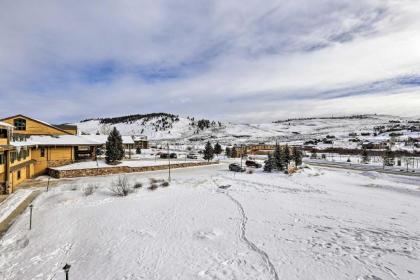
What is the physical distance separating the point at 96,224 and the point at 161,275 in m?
7.33

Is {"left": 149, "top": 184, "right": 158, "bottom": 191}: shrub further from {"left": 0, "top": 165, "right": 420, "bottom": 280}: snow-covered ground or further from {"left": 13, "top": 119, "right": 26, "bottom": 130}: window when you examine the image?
{"left": 13, "top": 119, "right": 26, "bottom": 130}: window

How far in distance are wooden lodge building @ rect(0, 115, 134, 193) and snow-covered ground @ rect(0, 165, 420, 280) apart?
212 inches

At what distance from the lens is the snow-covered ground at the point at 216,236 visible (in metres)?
10.6

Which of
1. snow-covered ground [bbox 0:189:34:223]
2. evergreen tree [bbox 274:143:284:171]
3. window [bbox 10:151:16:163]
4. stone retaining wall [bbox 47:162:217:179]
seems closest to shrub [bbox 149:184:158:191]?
snow-covered ground [bbox 0:189:34:223]

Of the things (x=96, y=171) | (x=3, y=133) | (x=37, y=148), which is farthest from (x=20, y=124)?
(x=3, y=133)

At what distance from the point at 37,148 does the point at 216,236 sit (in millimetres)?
26971

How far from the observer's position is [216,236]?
13.8 m

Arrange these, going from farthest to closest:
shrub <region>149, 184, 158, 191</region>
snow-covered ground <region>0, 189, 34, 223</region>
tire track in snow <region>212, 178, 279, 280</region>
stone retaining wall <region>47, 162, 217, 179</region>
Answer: stone retaining wall <region>47, 162, 217, 179</region>, shrub <region>149, 184, 158, 191</region>, snow-covered ground <region>0, 189, 34, 223</region>, tire track in snow <region>212, 178, 279, 280</region>

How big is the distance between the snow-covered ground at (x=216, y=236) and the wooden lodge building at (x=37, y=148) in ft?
17.7

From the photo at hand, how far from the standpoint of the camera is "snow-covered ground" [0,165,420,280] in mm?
10602

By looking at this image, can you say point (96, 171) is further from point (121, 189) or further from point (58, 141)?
point (121, 189)

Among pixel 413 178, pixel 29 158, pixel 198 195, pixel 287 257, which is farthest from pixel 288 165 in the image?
pixel 29 158

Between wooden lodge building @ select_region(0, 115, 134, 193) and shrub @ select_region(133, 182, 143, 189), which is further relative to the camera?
shrub @ select_region(133, 182, 143, 189)

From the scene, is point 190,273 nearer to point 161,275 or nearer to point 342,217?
point 161,275
